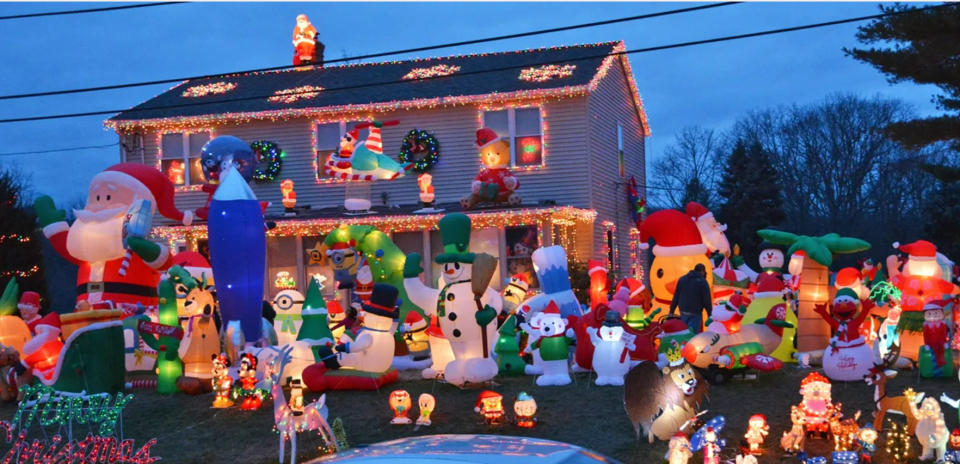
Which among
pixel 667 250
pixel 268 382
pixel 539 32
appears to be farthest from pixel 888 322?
pixel 268 382

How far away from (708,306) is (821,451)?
3.88m

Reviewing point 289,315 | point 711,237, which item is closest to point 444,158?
point 711,237

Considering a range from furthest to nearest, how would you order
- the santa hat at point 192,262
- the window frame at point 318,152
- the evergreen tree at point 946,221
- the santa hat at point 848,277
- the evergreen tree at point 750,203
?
the evergreen tree at point 750,203, the evergreen tree at point 946,221, the window frame at point 318,152, the santa hat at point 192,262, the santa hat at point 848,277

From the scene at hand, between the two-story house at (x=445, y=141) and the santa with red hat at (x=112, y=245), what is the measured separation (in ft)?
18.4

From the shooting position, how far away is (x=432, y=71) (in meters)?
22.6

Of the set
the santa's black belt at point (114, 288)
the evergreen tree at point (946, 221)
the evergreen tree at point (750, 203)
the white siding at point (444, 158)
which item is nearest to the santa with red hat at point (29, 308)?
the santa's black belt at point (114, 288)

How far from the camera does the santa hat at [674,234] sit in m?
13.4

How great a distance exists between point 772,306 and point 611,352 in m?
2.46

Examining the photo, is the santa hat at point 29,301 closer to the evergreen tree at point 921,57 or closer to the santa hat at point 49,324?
the santa hat at point 49,324

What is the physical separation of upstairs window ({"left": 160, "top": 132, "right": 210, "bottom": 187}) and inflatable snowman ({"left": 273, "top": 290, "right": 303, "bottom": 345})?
11364 millimetres

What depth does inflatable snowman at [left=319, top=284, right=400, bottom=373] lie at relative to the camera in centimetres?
1042

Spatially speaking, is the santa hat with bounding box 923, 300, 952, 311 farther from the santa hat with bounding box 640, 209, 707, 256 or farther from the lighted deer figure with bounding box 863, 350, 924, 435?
the santa hat with bounding box 640, 209, 707, 256

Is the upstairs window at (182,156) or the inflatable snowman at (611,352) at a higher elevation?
the upstairs window at (182,156)

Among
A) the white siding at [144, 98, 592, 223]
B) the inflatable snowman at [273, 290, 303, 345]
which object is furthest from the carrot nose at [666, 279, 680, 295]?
the white siding at [144, 98, 592, 223]
